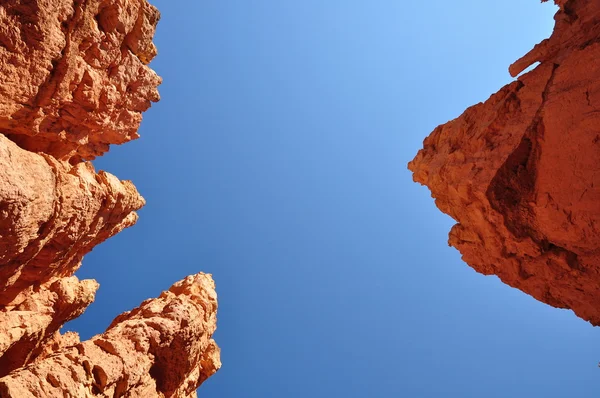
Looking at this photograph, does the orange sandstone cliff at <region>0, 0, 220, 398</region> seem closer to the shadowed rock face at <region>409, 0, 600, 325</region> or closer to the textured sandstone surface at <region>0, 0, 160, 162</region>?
the textured sandstone surface at <region>0, 0, 160, 162</region>

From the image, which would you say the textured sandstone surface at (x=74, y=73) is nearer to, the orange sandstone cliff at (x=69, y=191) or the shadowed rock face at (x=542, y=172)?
the orange sandstone cliff at (x=69, y=191)

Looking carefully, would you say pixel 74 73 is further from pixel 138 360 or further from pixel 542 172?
pixel 542 172

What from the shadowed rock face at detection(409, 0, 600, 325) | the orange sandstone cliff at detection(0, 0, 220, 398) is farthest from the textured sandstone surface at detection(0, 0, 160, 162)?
the shadowed rock face at detection(409, 0, 600, 325)

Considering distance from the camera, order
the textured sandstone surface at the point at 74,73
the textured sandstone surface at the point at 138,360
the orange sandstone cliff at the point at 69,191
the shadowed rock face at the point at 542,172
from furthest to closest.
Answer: the textured sandstone surface at the point at 138,360, the shadowed rock face at the point at 542,172, the orange sandstone cliff at the point at 69,191, the textured sandstone surface at the point at 74,73

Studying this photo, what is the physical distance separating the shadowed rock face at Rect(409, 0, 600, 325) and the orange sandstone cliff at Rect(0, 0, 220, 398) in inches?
486

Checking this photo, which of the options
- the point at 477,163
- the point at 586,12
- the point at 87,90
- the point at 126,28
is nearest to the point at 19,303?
the point at 87,90

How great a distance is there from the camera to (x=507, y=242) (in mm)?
11516

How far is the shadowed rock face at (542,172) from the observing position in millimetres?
8727

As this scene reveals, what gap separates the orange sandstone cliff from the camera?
816cm

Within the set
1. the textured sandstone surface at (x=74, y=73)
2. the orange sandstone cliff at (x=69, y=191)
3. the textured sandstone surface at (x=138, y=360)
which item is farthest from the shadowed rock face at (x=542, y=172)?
the textured sandstone surface at (x=138, y=360)

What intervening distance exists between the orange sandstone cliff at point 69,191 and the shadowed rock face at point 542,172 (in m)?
12.3

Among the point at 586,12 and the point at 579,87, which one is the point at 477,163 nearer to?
the point at 579,87

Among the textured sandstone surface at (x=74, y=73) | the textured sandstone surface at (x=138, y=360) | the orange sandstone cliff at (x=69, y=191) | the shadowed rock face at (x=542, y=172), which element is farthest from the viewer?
the textured sandstone surface at (x=138, y=360)

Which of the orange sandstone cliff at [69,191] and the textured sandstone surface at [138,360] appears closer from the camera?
the orange sandstone cliff at [69,191]
